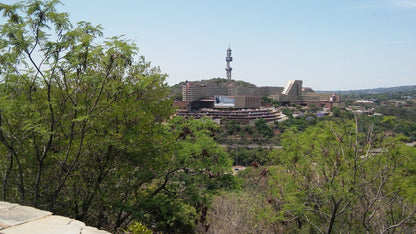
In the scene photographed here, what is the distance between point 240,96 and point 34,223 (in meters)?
71.8

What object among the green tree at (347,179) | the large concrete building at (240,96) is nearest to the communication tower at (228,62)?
the large concrete building at (240,96)

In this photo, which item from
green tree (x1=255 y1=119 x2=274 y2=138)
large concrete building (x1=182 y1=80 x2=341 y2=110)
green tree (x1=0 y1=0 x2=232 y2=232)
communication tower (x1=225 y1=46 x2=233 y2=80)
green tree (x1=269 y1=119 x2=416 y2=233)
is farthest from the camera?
communication tower (x1=225 y1=46 x2=233 y2=80)

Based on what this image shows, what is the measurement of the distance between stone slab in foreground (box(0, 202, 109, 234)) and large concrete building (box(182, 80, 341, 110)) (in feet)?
219

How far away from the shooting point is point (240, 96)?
7425cm

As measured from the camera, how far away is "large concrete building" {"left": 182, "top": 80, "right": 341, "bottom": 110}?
7269 centimetres

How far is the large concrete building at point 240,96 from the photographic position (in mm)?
72688

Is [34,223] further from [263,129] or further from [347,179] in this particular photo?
[263,129]

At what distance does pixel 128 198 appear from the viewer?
694cm

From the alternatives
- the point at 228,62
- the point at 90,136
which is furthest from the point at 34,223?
the point at 228,62

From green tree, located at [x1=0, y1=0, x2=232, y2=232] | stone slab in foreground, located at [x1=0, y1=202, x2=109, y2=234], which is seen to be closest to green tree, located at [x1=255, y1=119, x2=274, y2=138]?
green tree, located at [x1=0, y1=0, x2=232, y2=232]

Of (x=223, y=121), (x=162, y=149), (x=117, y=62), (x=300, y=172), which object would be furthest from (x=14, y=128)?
(x=223, y=121)

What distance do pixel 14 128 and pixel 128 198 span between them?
2.58 m

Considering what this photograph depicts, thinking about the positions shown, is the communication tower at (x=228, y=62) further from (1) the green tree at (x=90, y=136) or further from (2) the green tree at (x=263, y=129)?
(1) the green tree at (x=90, y=136)

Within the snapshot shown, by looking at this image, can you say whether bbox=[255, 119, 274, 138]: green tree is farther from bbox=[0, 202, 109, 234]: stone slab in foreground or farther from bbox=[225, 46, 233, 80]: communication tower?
bbox=[225, 46, 233, 80]: communication tower
